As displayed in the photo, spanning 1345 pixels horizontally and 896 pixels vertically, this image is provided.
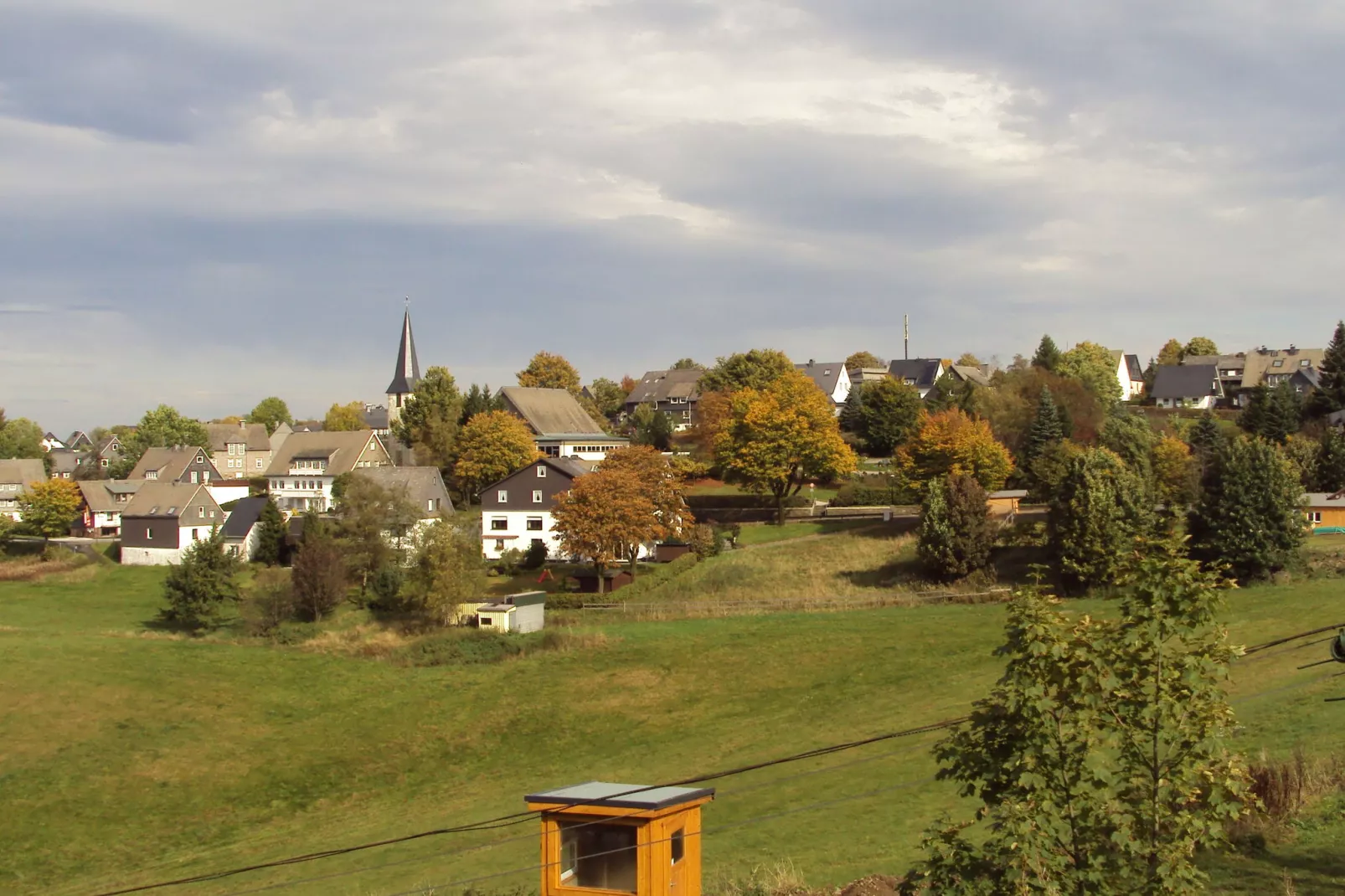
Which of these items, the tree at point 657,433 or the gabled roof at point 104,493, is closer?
the gabled roof at point 104,493

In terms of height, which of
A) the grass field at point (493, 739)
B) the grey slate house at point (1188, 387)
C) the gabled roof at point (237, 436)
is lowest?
the grass field at point (493, 739)

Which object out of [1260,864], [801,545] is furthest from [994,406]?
[1260,864]

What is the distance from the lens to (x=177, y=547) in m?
78.9

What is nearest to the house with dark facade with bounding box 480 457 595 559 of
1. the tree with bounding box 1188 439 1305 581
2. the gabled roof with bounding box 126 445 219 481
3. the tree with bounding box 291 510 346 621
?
the tree with bounding box 291 510 346 621

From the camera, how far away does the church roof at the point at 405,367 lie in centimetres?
14250

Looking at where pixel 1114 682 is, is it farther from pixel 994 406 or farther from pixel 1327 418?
pixel 1327 418

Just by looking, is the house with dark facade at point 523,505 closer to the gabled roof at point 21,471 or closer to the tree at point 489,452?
the tree at point 489,452

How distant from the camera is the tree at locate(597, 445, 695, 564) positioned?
197ft

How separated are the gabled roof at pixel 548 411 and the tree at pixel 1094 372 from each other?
46147 mm

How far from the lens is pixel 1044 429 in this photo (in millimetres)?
74625

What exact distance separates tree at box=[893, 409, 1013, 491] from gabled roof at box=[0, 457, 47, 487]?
93.0m

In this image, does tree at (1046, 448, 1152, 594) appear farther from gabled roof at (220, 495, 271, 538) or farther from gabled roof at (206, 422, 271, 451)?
gabled roof at (206, 422, 271, 451)

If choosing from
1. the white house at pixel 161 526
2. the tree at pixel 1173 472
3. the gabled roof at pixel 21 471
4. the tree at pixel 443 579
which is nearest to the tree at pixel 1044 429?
the tree at pixel 1173 472

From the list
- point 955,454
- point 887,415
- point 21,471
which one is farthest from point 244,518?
point 887,415
